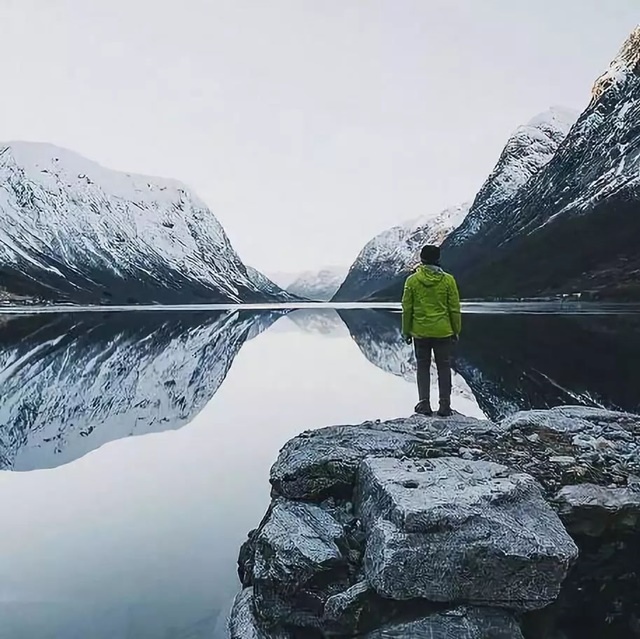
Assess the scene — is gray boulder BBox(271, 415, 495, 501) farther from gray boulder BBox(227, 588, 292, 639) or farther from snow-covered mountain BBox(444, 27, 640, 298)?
snow-covered mountain BBox(444, 27, 640, 298)

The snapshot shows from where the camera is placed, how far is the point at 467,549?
6.04 meters

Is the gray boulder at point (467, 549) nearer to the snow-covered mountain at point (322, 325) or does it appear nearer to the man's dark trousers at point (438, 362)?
the man's dark trousers at point (438, 362)

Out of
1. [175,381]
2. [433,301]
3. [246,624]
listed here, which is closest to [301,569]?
[246,624]

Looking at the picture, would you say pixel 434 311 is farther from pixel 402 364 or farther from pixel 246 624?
pixel 402 364

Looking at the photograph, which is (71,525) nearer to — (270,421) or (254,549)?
(254,549)

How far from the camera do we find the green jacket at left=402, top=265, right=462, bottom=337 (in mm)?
11523

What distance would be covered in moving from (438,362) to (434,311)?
0.93 m

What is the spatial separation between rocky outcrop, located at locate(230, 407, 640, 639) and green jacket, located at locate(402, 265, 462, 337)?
11.0 feet

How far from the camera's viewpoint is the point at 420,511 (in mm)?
6211

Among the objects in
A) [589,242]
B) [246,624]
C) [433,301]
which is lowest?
[246,624]

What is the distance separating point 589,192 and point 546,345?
170493 millimetres

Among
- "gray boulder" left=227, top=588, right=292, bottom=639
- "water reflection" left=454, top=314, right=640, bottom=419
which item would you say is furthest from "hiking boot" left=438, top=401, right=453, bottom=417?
"gray boulder" left=227, top=588, right=292, bottom=639

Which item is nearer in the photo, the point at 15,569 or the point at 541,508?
the point at 541,508

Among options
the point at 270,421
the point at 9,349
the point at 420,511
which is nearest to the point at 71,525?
the point at 420,511
